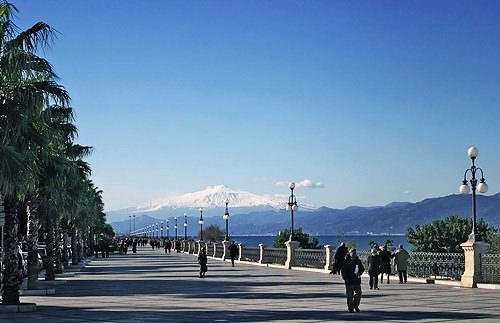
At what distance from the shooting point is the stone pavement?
20109 millimetres

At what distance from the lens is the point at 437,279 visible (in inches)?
1339

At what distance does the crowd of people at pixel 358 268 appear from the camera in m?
21.4

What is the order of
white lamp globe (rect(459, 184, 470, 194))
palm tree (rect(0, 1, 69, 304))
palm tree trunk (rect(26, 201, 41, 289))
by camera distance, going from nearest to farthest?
1. palm tree (rect(0, 1, 69, 304))
2. palm tree trunk (rect(26, 201, 41, 289))
3. white lamp globe (rect(459, 184, 470, 194))

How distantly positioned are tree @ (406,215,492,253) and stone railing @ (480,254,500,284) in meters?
27.8

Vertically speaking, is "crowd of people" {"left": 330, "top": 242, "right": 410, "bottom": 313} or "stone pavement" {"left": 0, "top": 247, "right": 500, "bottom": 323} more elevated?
"crowd of people" {"left": 330, "top": 242, "right": 410, "bottom": 313}

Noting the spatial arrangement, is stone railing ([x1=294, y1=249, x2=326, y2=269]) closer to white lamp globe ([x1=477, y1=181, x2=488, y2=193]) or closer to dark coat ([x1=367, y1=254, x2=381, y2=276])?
white lamp globe ([x1=477, y1=181, x2=488, y2=193])

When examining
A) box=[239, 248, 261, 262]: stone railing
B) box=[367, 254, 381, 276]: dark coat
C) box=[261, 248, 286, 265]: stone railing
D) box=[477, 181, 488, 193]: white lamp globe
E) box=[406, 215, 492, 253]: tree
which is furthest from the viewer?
box=[239, 248, 261, 262]: stone railing

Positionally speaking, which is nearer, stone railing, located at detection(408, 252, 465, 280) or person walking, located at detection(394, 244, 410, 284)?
stone railing, located at detection(408, 252, 465, 280)

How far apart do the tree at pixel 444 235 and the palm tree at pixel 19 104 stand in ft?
133

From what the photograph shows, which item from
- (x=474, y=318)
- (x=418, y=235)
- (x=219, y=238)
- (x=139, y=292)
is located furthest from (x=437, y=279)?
(x=219, y=238)

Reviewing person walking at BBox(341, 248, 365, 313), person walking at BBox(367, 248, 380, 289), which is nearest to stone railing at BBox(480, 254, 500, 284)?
person walking at BBox(367, 248, 380, 289)

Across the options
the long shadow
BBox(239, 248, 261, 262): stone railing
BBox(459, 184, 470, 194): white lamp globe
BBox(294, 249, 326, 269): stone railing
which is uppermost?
BBox(459, 184, 470, 194): white lamp globe

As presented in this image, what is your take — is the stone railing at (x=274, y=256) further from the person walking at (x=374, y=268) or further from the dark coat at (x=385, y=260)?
the person walking at (x=374, y=268)

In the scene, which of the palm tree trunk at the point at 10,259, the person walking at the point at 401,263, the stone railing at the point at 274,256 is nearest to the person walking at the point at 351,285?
the palm tree trunk at the point at 10,259
